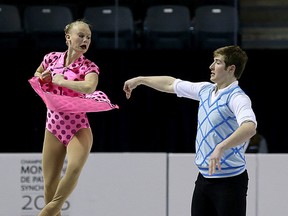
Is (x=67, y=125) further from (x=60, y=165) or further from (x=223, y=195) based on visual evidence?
(x=223, y=195)

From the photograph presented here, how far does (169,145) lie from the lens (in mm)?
8320

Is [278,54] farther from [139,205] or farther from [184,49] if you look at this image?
[139,205]

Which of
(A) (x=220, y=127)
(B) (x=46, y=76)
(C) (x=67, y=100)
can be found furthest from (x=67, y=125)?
(A) (x=220, y=127)

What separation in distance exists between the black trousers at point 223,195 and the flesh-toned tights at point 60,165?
69cm

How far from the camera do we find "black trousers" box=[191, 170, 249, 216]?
163 inches

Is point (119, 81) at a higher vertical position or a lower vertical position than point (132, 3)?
lower

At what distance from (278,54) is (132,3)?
165 centimetres

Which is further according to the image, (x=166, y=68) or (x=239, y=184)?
(x=166, y=68)

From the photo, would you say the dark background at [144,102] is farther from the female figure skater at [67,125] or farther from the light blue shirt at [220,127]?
the light blue shirt at [220,127]

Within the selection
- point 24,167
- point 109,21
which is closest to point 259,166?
point 24,167

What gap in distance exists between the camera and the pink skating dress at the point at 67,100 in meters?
4.38

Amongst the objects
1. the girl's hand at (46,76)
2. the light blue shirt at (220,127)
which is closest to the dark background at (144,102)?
the girl's hand at (46,76)

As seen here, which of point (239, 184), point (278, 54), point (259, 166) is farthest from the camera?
point (278, 54)

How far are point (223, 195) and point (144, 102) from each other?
14.1 ft
